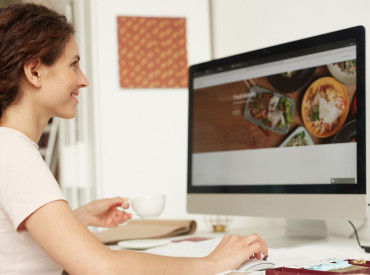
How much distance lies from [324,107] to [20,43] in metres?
0.70

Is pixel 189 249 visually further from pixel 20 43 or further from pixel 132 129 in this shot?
pixel 132 129

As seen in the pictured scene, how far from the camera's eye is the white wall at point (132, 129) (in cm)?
212

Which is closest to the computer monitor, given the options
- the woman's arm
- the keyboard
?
the keyboard

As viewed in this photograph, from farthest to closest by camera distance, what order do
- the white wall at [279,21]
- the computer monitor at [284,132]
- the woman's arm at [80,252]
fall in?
the white wall at [279,21], the computer monitor at [284,132], the woman's arm at [80,252]

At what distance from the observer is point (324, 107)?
4.03ft

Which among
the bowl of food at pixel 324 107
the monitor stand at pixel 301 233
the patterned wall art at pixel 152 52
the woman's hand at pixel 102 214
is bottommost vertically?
the monitor stand at pixel 301 233

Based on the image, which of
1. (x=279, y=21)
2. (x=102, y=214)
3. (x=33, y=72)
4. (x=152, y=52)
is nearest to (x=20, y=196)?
(x=33, y=72)

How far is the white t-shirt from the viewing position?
823 mm

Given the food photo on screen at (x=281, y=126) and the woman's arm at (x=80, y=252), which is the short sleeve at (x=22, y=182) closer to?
the woman's arm at (x=80, y=252)

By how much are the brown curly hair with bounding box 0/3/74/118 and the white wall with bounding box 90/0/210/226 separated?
1133 mm

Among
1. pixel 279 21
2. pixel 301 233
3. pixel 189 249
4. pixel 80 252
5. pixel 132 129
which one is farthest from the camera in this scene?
pixel 132 129

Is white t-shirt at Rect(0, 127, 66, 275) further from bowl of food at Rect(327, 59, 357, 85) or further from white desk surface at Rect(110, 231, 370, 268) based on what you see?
bowl of food at Rect(327, 59, 357, 85)

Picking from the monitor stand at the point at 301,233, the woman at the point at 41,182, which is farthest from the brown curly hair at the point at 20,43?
the monitor stand at the point at 301,233

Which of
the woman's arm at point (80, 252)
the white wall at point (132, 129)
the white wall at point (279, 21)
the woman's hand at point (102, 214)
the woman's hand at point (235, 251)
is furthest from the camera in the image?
the white wall at point (132, 129)
